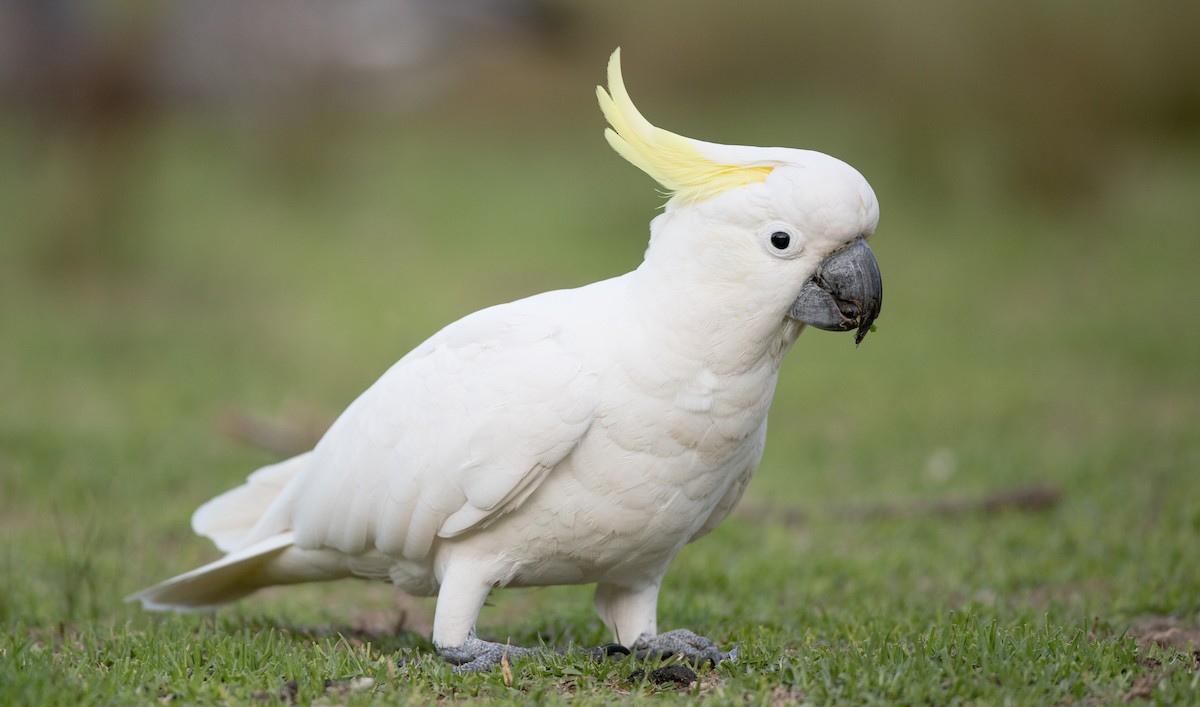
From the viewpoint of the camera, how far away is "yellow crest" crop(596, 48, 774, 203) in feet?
9.96

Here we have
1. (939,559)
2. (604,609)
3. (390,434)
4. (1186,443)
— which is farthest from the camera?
(1186,443)

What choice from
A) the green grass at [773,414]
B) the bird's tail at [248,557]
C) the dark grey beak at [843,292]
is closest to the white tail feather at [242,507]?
the bird's tail at [248,557]

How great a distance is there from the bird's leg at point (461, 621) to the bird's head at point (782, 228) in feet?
3.61

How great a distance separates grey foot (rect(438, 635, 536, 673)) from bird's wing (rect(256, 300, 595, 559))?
291 mm

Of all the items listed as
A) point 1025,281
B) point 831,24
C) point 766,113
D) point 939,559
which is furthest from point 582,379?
point 766,113

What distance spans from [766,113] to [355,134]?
6.56 metres

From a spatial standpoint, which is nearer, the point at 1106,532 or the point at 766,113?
the point at 1106,532

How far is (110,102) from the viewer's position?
32.5 ft

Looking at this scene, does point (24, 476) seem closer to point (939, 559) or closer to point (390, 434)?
point (390, 434)

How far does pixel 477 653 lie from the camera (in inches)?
128

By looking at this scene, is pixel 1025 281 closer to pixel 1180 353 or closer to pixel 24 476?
pixel 1180 353

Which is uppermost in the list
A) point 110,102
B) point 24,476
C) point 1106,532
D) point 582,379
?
point 110,102

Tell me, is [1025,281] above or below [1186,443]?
above

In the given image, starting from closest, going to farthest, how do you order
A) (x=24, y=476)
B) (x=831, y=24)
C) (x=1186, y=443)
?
(x=24, y=476), (x=1186, y=443), (x=831, y=24)
